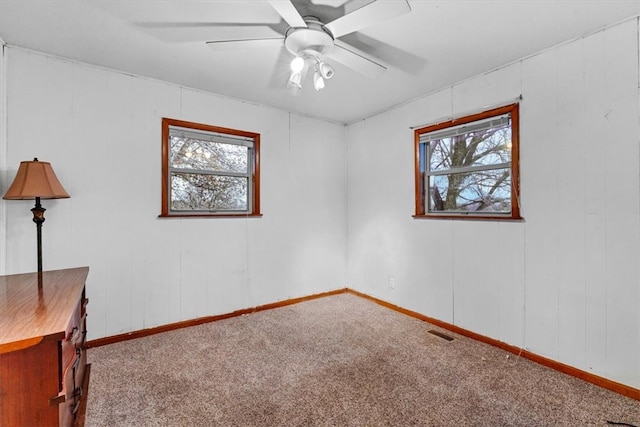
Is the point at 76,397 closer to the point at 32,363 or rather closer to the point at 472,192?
the point at 32,363

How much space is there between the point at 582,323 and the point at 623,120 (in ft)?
4.59

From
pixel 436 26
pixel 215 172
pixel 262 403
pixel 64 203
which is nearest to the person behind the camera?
pixel 262 403

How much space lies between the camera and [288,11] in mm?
1464

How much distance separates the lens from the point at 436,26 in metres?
2.00

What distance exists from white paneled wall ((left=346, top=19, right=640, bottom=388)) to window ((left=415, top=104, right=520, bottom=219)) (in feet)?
0.30

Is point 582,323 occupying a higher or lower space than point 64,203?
lower

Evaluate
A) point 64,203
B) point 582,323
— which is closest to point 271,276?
point 64,203

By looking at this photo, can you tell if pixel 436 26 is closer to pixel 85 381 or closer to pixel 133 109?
pixel 133 109

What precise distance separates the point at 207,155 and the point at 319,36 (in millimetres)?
1949

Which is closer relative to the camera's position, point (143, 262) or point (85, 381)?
point (85, 381)

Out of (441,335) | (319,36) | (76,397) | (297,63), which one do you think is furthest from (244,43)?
(441,335)

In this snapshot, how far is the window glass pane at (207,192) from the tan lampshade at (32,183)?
1.02 meters

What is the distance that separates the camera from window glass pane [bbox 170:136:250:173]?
3016mm

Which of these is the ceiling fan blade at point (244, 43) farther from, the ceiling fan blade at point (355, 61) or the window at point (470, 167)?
the window at point (470, 167)
